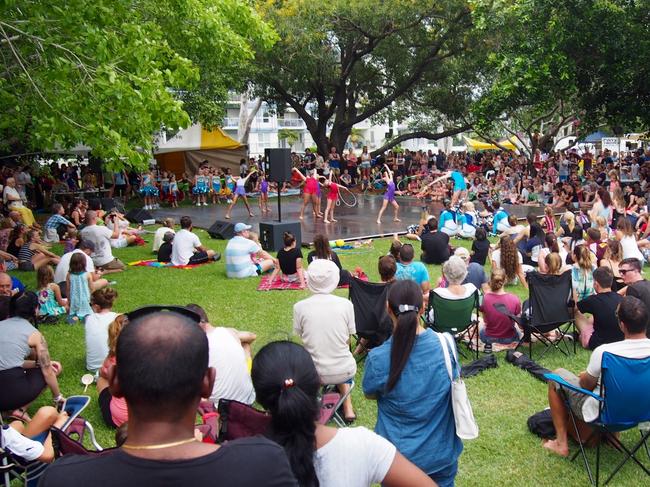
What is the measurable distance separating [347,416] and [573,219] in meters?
7.92

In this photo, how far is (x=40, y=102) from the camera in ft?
29.2

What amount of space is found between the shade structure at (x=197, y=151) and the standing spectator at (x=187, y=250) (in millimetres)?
14048

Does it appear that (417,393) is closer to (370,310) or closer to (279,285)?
(370,310)

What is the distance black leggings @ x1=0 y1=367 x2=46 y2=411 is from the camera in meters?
5.06

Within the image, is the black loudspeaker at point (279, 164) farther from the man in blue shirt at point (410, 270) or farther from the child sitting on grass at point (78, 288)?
the man in blue shirt at point (410, 270)

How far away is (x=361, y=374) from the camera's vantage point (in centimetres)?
633

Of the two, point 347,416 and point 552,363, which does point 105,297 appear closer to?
point 347,416

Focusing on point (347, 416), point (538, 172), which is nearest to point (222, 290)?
point (347, 416)

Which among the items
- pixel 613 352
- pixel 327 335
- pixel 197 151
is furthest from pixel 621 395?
pixel 197 151

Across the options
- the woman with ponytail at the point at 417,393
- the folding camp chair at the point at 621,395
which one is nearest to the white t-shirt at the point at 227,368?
the woman with ponytail at the point at 417,393

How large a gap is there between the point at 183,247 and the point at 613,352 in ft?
29.6

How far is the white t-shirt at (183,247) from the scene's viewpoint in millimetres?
11984

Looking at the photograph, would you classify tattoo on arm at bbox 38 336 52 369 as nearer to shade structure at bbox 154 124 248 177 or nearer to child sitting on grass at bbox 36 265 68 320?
child sitting on grass at bbox 36 265 68 320

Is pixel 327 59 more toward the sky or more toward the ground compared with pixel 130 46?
more toward the sky
